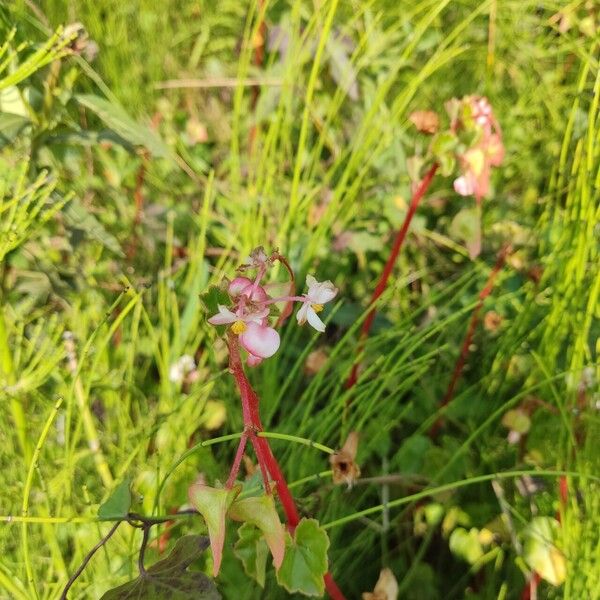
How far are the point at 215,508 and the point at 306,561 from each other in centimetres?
11

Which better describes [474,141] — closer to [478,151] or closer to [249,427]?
[478,151]

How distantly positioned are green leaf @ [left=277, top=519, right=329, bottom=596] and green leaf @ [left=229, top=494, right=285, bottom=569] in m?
0.06

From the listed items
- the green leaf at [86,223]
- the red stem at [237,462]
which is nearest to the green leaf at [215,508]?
the red stem at [237,462]

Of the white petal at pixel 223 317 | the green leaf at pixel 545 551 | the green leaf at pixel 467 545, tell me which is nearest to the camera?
the white petal at pixel 223 317

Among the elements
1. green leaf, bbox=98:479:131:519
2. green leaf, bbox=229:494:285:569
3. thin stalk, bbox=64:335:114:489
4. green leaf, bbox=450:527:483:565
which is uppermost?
green leaf, bbox=229:494:285:569

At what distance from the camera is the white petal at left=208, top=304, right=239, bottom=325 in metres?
0.44

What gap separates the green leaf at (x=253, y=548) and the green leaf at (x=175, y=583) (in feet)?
0.09

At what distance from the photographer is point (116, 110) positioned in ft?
2.70

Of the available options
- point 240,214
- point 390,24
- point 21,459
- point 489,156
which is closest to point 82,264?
point 240,214

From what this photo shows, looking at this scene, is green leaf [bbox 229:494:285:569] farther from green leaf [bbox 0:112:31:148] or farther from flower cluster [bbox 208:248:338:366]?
green leaf [bbox 0:112:31:148]

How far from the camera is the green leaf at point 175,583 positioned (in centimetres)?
49

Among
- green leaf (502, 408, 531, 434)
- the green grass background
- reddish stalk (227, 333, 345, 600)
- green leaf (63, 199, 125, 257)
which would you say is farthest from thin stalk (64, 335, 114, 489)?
green leaf (502, 408, 531, 434)

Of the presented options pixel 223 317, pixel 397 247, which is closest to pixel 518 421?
pixel 397 247

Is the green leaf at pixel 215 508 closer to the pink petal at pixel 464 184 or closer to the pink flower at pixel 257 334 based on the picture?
the pink flower at pixel 257 334
